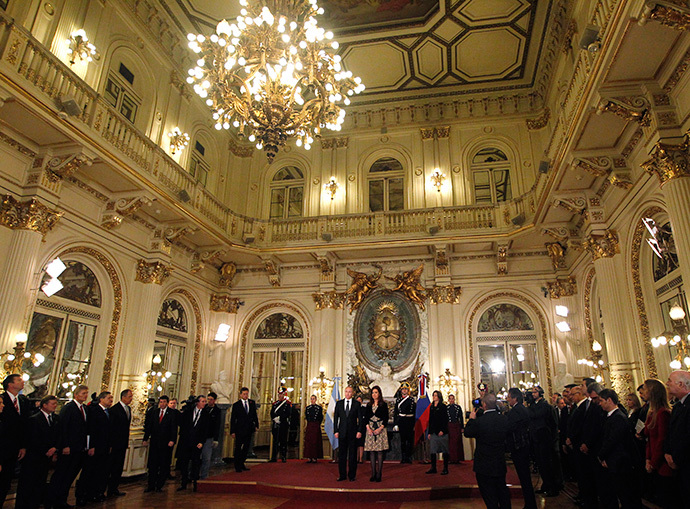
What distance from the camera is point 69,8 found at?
26.8 feet

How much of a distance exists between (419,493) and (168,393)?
6.86 meters

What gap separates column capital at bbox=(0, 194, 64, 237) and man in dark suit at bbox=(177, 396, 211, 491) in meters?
3.78

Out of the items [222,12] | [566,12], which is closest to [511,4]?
[566,12]

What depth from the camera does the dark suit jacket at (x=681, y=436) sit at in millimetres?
3898

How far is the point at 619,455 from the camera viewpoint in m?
4.67

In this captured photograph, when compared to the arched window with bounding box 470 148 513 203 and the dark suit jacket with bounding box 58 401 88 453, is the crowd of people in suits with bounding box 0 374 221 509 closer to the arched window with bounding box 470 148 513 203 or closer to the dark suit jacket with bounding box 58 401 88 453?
the dark suit jacket with bounding box 58 401 88 453

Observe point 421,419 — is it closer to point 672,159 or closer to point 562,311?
point 562,311

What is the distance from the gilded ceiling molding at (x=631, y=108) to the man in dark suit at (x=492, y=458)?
4436 millimetres

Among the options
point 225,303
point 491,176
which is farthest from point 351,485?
point 491,176

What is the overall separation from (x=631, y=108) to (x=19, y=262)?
8.94 m

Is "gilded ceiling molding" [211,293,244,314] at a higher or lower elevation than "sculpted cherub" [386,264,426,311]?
lower

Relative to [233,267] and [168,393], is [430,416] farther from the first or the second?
[233,267]

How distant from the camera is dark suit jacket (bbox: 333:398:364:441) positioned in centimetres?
728

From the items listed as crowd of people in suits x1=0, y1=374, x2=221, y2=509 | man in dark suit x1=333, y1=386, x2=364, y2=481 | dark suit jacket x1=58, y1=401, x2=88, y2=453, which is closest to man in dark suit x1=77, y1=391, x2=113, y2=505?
crowd of people in suits x1=0, y1=374, x2=221, y2=509
